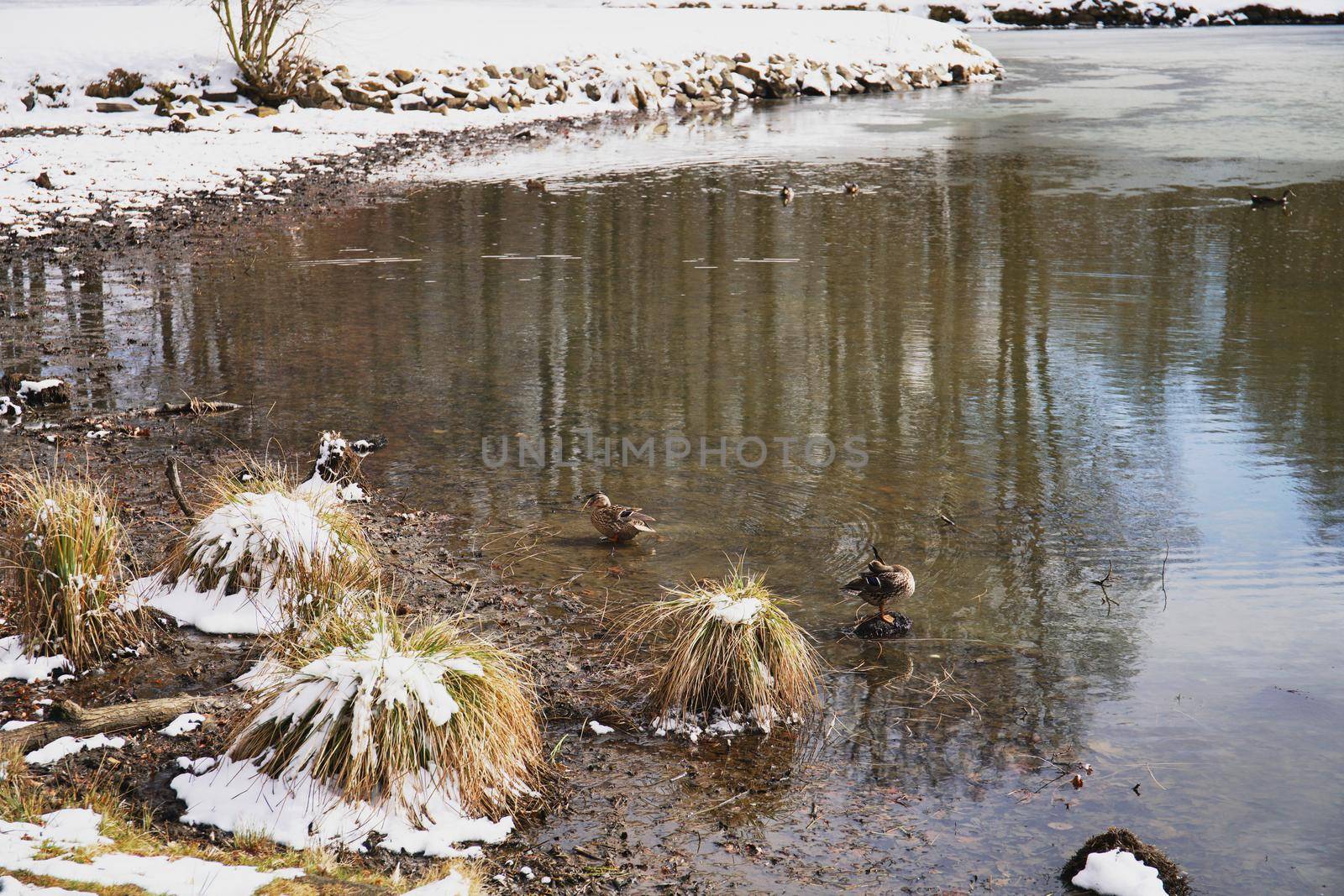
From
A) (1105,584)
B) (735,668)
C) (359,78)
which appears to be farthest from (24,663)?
(359,78)

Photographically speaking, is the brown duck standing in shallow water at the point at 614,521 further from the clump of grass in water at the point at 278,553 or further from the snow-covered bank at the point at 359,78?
the snow-covered bank at the point at 359,78

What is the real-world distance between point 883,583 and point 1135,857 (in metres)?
2.03

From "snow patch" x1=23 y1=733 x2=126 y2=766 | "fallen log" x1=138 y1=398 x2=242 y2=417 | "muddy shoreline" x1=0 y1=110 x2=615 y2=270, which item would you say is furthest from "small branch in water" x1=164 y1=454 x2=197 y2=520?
"muddy shoreline" x1=0 y1=110 x2=615 y2=270

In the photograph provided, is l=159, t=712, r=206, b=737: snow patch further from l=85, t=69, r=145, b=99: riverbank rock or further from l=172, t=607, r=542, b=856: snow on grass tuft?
l=85, t=69, r=145, b=99: riverbank rock

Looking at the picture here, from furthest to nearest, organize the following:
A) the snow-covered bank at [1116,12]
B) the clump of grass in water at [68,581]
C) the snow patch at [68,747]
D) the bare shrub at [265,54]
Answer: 1. the snow-covered bank at [1116,12]
2. the bare shrub at [265,54]
3. the clump of grass in water at [68,581]
4. the snow patch at [68,747]

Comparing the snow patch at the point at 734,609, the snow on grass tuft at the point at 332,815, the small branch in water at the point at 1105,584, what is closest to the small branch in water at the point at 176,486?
the snow on grass tuft at the point at 332,815

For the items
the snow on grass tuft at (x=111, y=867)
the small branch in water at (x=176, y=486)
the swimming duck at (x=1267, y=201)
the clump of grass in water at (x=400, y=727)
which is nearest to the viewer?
the snow on grass tuft at (x=111, y=867)

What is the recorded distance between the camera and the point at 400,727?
465 cm

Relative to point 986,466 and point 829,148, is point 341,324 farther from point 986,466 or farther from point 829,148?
point 829,148

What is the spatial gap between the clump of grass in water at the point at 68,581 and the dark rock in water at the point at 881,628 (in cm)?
352

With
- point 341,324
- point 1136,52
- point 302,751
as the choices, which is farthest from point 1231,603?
point 1136,52

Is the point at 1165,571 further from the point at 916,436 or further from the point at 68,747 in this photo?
the point at 68,747

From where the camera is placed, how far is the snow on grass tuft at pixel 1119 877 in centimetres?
426

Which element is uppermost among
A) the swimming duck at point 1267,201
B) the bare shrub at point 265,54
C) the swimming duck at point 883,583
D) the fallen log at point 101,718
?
the bare shrub at point 265,54
